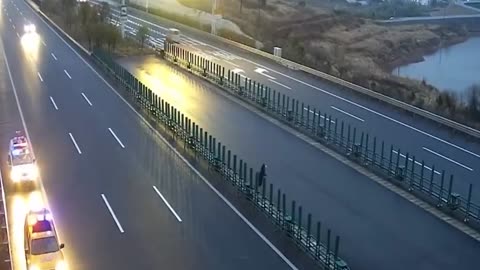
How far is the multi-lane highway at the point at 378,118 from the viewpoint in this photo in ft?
79.9

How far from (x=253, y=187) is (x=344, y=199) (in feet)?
9.81

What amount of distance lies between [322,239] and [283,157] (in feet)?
23.3

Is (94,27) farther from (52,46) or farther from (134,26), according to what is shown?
(134,26)

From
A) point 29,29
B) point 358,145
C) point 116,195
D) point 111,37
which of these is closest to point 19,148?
point 116,195

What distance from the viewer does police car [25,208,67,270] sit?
15.3 metres

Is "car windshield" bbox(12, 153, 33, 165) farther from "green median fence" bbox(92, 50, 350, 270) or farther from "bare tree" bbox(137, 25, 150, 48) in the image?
"bare tree" bbox(137, 25, 150, 48)

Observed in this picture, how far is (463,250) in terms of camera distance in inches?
693

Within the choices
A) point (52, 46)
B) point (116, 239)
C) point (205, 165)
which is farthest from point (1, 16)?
point (116, 239)

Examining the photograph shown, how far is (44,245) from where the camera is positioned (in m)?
15.5

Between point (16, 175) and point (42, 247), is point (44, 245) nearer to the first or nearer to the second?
point (42, 247)

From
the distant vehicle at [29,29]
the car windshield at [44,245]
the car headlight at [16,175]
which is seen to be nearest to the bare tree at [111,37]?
the distant vehicle at [29,29]

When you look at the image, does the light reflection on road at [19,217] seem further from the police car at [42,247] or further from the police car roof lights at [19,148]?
the police car roof lights at [19,148]

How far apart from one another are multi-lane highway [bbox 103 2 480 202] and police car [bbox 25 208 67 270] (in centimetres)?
1334

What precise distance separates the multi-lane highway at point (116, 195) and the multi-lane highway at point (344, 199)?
247 cm
